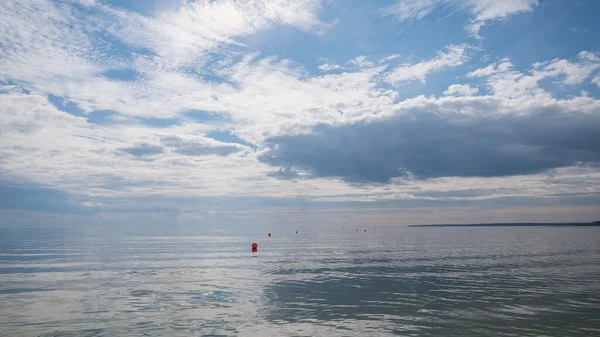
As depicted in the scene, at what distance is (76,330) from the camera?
22719 mm

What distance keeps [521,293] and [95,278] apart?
1546 inches

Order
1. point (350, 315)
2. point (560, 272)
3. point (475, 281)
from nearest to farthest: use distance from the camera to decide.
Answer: point (350, 315) → point (475, 281) → point (560, 272)

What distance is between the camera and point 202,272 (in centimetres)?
4822

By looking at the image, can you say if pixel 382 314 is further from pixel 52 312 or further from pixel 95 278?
pixel 95 278

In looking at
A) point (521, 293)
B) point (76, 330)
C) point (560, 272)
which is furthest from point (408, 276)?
point (76, 330)

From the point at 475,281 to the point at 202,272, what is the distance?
28.7 metres

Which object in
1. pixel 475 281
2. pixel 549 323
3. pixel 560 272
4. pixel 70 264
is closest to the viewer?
pixel 549 323

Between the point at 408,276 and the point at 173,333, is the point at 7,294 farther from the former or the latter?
the point at 408,276

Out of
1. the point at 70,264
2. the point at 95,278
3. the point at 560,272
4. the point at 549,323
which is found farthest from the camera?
the point at 70,264

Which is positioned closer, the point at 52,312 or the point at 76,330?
the point at 76,330

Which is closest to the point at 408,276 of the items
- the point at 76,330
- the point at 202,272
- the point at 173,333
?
the point at 202,272

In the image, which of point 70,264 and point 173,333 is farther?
point 70,264

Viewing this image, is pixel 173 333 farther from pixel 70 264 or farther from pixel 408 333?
pixel 70 264

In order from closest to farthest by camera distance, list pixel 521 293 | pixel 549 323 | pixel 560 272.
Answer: pixel 549 323, pixel 521 293, pixel 560 272
